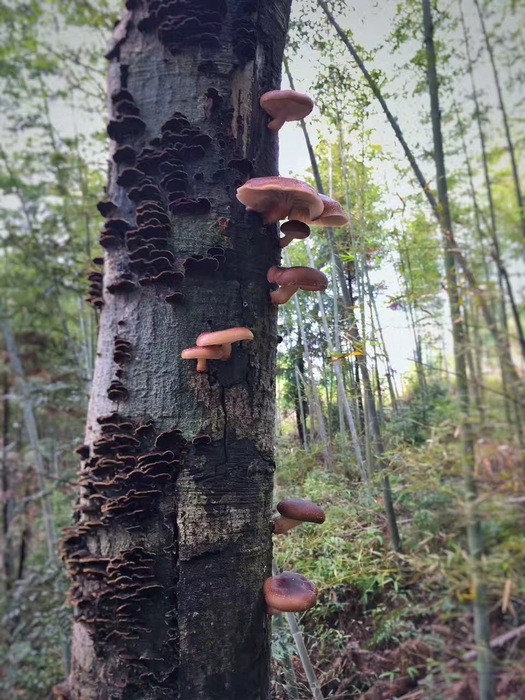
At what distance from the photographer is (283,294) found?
120cm

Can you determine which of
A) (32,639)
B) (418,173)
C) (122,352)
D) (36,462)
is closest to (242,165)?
(418,173)

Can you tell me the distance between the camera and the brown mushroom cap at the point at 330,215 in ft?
4.26

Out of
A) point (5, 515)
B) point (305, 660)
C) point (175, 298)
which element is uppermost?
point (175, 298)

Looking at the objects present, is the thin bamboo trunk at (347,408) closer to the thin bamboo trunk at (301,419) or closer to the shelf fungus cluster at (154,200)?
the thin bamboo trunk at (301,419)

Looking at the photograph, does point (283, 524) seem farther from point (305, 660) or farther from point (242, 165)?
point (242, 165)

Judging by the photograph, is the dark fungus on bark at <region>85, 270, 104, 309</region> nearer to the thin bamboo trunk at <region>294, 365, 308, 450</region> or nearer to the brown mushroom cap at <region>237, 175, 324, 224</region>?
the brown mushroom cap at <region>237, 175, 324, 224</region>

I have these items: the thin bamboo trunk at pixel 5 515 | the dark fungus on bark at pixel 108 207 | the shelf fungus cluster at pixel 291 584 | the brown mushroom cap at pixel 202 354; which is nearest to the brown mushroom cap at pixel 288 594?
the shelf fungus cluster at pixel 291 584

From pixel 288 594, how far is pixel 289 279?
739mm

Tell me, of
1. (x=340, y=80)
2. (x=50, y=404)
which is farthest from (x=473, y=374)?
(x=50, y=404)

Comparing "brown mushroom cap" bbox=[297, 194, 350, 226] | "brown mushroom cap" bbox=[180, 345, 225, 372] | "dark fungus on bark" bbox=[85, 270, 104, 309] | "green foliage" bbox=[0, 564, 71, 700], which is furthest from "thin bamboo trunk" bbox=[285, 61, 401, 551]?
"green foliage" bbox=[0, 564, 71, 700]

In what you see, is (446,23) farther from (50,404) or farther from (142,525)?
(50,404)

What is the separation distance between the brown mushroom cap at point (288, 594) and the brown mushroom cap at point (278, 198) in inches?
35.1

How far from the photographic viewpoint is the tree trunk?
99 centimetres

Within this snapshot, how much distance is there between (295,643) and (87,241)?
3.67m
